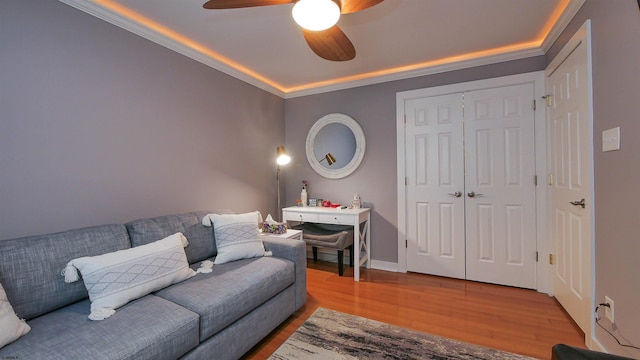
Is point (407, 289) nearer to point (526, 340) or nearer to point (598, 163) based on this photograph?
point (526, 340)

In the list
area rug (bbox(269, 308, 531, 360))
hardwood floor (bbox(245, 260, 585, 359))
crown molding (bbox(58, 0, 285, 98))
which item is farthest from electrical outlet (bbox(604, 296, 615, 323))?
crown molding (bbox(58, 0, 285, 98))

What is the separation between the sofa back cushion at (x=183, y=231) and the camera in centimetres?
187

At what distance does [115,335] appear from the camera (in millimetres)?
1174

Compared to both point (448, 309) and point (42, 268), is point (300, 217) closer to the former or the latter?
point (448, 309)

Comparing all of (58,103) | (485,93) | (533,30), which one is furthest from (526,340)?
(58,103)

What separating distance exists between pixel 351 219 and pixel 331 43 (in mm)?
1842

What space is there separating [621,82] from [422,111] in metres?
1.71

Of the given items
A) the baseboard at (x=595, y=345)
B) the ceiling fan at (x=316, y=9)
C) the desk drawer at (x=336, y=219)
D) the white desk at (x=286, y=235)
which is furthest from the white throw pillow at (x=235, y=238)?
the baseboard at (x=595, y=345)

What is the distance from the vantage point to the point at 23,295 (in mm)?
1306

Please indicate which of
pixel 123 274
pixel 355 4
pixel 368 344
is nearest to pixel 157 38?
pixel 355 4

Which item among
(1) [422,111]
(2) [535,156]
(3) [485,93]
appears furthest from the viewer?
(1) [422,111]

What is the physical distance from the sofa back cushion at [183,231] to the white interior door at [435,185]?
2.21m

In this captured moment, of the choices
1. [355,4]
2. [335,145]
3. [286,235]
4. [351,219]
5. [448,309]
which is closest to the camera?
[355,4]

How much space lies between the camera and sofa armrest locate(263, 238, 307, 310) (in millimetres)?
2230
